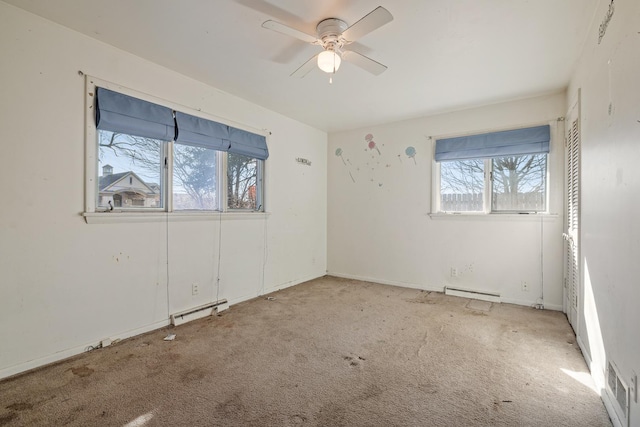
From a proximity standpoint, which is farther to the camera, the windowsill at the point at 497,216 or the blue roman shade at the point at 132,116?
the windowsill at the point at 497,216

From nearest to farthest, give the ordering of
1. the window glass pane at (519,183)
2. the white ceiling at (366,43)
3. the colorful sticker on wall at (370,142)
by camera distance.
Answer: the white ceiling at (366,43), the window glass pane at (519,183), the colorful sticker on wall at (370,142)

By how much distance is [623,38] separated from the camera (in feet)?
4.65

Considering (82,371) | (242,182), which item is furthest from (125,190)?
(82,371)

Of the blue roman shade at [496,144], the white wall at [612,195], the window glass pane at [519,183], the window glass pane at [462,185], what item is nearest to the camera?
the white wall at [612,195]

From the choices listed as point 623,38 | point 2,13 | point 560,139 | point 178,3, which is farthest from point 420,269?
point 2,13

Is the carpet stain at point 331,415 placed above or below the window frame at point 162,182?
below

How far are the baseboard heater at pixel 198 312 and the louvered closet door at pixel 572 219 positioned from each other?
337cm

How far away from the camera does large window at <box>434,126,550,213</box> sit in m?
3.38

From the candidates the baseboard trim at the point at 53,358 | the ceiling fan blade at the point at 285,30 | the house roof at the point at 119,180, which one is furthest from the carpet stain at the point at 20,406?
the ceiling fan blade at the point at 285,30

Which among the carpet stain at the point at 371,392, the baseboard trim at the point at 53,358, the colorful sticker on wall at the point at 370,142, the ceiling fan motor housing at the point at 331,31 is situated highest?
the ceiling fan motor housing at the point at 331,31

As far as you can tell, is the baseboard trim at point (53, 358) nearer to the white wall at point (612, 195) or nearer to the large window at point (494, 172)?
the white wall at point (612, 195)

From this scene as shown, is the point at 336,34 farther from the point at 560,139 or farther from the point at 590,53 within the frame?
the point at 560,139

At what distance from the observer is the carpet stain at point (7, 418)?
1534 mm

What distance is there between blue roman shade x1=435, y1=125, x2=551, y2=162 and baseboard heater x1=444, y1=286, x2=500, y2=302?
5.52 ft
